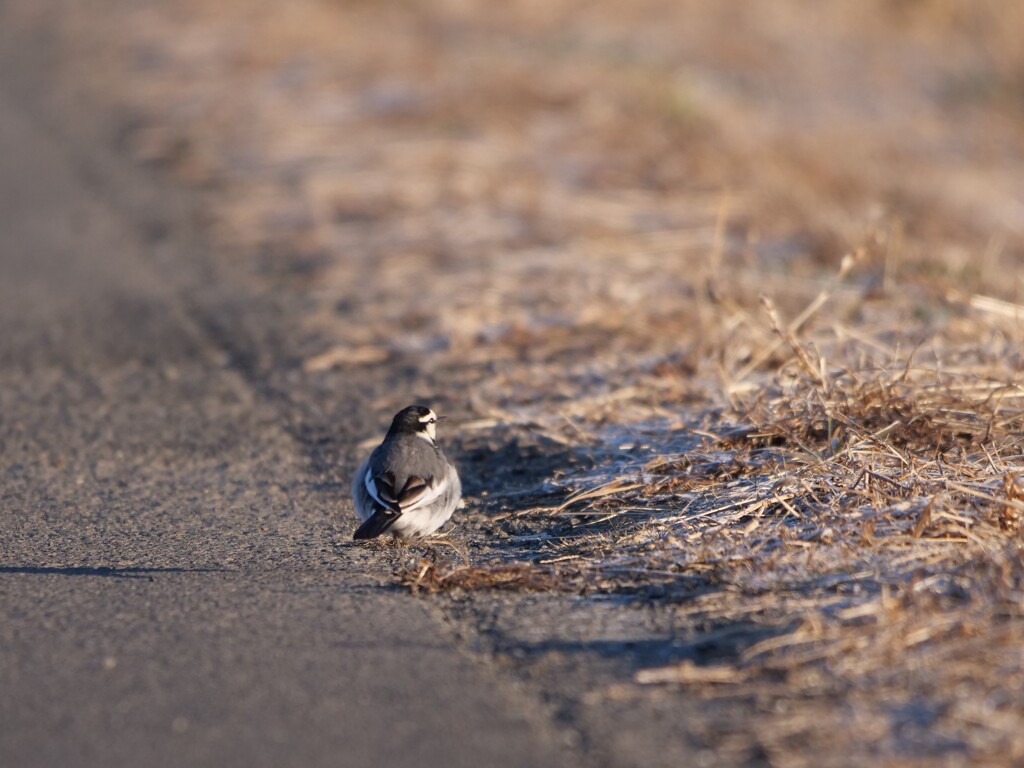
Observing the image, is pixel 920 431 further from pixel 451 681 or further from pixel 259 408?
pixel 259 408

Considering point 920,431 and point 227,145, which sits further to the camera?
point 227,145

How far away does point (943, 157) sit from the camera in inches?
576

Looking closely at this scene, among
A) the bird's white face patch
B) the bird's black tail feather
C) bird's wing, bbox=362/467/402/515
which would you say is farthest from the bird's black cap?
the bird's black tail feather

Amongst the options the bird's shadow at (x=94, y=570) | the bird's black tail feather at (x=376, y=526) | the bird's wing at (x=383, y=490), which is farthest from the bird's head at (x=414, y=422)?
the bird's shadow at (x=94, y=570)

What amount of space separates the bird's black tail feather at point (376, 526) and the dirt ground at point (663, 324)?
168 mm

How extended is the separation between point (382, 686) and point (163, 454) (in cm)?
276

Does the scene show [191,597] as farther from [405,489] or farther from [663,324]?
[663,324]

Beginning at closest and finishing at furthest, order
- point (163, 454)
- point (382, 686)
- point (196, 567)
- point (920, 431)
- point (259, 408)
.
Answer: point (382, 686)
point (196, 567)
point (920, 431)
point (163, 454)
point (259, 408)

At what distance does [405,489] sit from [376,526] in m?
0.18

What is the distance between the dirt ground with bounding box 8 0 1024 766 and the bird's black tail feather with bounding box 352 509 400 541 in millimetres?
168

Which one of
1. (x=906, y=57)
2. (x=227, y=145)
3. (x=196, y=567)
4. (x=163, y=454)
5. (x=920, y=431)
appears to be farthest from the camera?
(x=906, y=57)

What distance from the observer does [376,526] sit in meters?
4.91

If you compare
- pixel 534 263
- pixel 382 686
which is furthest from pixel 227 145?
pixel 382 686

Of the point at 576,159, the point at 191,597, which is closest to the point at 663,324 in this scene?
the point at 191,597
